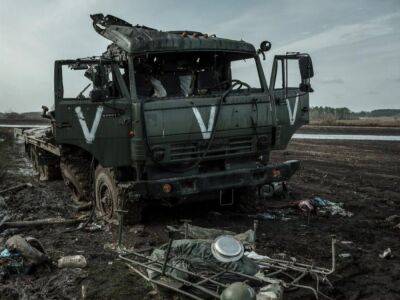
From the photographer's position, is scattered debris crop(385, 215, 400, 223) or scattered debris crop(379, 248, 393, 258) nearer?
scattered debris crop(379, 248, 393, 258)

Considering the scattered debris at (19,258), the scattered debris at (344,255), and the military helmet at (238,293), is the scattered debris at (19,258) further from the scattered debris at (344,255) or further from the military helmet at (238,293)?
the scattered debris at (344,255)

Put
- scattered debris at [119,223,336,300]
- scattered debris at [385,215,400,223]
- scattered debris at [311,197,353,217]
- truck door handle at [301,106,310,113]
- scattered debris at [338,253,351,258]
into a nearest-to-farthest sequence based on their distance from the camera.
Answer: scattered debris at [119,223,336,300]
scattered debris at [338,253,351,258]
scattered debris at [385,215,400,223]
scattered debris at [311,197,353,217]
truck door handle at [301,106,310,113]

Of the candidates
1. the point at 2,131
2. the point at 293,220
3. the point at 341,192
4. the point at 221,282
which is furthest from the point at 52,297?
the point at 2,131

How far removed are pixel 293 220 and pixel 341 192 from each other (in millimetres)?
2409

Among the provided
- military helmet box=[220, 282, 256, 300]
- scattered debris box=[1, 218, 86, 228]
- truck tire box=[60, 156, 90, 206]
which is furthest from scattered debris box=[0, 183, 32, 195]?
military helmet box=[220, 282, 256, 300]

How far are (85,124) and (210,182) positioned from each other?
6.15ft

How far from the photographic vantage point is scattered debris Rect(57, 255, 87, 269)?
5.75m

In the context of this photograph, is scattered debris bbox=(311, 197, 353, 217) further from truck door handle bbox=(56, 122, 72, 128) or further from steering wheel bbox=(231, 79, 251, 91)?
truck door handle bbox=(56, 122, 72, 128)

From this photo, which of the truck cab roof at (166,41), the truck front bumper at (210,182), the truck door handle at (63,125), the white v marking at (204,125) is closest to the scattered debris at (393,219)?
the truck front bumper at (210,182)

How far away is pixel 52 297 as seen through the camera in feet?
16.2

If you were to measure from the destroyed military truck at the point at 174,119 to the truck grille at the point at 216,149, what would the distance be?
0.02 m

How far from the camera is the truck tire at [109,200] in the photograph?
23.9 ft

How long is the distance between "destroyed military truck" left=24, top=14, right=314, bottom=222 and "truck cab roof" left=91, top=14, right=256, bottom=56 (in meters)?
0.01

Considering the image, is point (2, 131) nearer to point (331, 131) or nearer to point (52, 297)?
point (331, 131)
